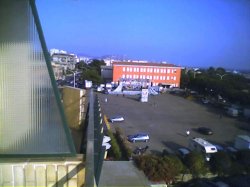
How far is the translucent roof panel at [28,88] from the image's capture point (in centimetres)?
67

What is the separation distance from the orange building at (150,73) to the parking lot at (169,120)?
74.6 inches

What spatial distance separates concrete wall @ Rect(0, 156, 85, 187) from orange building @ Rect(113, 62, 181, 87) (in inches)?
396

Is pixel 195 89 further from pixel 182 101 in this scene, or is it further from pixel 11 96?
pixel 11 96

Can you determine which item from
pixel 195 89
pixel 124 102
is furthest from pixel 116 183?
pixel 195 89

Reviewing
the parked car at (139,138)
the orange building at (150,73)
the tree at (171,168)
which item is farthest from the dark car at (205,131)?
the orange building at (150,73)

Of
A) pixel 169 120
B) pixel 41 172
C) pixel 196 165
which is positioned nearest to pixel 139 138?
pixel 196 165

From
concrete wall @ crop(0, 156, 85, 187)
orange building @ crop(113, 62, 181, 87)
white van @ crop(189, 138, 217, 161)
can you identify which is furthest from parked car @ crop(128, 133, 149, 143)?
orange building @ crop(113, 62, 181, 87)

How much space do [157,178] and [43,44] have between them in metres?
2.35

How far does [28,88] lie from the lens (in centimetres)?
68

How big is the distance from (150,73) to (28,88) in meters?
10.4

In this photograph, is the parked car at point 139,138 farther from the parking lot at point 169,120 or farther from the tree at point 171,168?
the tree at point 171,168

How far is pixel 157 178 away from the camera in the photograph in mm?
2740

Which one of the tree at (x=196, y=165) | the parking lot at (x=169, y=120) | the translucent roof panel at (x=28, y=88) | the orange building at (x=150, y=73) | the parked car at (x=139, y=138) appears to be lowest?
the parking lot at (x=169, y=120)

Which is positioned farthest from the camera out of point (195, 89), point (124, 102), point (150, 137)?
point (195, 89)
